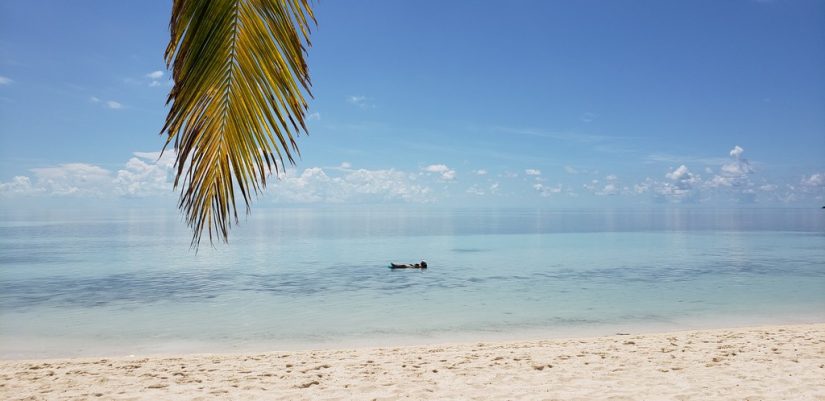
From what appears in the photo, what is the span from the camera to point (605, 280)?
33.6 metres

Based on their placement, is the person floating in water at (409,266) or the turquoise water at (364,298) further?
the person floating in water at (409,266)

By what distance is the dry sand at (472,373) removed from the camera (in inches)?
355

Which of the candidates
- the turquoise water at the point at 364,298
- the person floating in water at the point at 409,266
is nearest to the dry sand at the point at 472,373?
the turquoise water at the point at 364,298

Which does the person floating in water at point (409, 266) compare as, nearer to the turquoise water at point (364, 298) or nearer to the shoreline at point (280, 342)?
the turquoise water at point (364, 298)

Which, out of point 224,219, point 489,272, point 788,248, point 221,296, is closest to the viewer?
point 224,219

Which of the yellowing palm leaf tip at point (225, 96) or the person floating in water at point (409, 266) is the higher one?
the yellowing palm leaf tip at point (225, 96)

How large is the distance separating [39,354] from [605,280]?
28.4 meters

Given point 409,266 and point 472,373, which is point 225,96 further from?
point 409,266

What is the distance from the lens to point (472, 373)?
10523mm

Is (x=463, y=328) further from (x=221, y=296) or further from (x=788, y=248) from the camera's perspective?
(x=788, y=248)

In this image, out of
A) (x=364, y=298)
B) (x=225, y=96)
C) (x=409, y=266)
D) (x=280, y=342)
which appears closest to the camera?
(x=225, y=96)

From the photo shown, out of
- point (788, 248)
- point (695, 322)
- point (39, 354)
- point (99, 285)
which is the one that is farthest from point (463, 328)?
point (788, 248)

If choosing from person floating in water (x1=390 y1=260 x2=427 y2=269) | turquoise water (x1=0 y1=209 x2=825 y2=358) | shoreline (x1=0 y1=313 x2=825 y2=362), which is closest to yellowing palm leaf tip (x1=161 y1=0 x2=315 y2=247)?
shoreline (x1=0 y1=313 x2=825 y2=362)

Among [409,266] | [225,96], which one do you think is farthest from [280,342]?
Result: [409,266]
